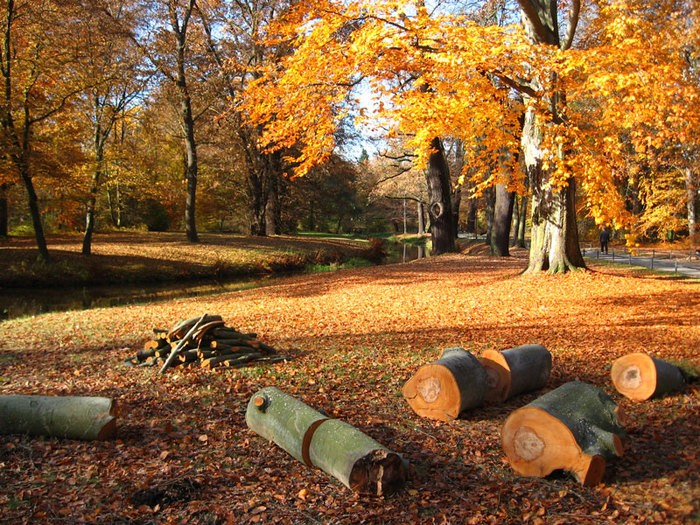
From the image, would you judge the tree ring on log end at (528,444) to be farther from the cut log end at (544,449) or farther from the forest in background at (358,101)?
the forest in background at (358,101)

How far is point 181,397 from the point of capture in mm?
5758

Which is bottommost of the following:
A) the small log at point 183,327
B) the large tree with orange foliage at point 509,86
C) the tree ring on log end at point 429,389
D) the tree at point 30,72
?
the tree ring on log end at point 429,389

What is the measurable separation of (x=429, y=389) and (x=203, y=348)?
339 centimetres

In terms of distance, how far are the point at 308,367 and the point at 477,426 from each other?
2.67m

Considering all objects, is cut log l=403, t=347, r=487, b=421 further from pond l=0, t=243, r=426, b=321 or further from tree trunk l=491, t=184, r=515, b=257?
tree trunk l=491, t=184, r=515, b=257

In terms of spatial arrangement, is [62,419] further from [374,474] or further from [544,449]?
[544,449]

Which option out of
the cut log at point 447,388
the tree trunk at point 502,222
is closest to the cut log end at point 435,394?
the cut log at point 447,388

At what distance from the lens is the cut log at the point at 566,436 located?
388cm

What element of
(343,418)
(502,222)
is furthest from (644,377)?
(502,222)

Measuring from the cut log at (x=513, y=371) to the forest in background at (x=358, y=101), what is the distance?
21.7 ft

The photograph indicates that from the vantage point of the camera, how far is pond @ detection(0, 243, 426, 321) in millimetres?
14992

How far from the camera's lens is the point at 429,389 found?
5.24m

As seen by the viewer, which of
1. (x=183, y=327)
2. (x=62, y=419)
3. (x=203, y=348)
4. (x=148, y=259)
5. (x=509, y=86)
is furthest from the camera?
(x=148, y=259)

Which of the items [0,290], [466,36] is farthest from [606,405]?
[0,290]
